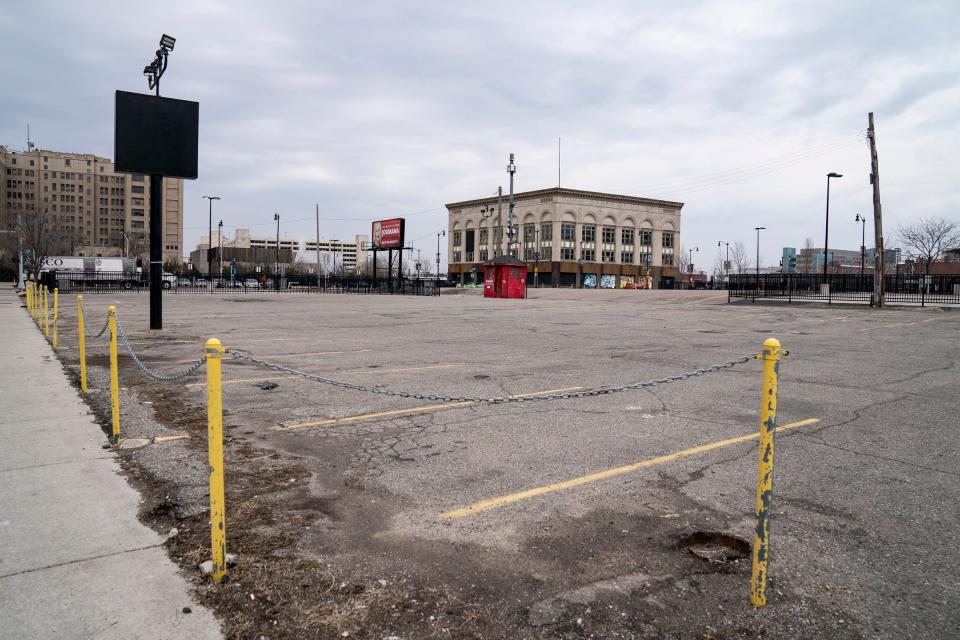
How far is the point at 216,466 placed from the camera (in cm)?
349

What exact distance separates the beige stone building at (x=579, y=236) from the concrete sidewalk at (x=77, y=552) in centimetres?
9190

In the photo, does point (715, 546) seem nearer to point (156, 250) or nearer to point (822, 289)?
point (156, 250)

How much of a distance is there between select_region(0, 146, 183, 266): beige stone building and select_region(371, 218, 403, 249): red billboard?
332 ft

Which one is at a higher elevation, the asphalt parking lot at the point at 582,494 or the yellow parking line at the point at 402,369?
the yellow parking line at the point at 402,369

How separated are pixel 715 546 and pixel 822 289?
45.0 metres

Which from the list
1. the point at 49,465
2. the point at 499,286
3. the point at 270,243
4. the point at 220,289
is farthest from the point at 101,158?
the point at 49,465

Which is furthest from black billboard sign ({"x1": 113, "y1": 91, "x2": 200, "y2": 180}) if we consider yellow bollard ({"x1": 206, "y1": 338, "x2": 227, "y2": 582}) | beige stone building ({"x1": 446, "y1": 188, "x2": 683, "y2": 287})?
beige stone building ({"x1": 446, "y1": 188, "x2": 683, "y2": 287})

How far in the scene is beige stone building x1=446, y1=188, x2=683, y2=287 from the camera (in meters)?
102

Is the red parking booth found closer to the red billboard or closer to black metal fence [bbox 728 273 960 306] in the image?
the red billboard

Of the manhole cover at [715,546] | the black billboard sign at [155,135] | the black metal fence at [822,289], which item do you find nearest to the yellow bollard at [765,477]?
the manhole cover at [715,546]

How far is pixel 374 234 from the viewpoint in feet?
201

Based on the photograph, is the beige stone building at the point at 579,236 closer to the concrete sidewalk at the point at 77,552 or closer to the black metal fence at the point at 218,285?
the black metal fence at the point at 218,285

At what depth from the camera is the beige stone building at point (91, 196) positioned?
147m

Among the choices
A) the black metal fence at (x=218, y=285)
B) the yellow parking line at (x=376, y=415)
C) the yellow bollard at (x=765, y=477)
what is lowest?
the yellow parking line at (x=376, y=415)
